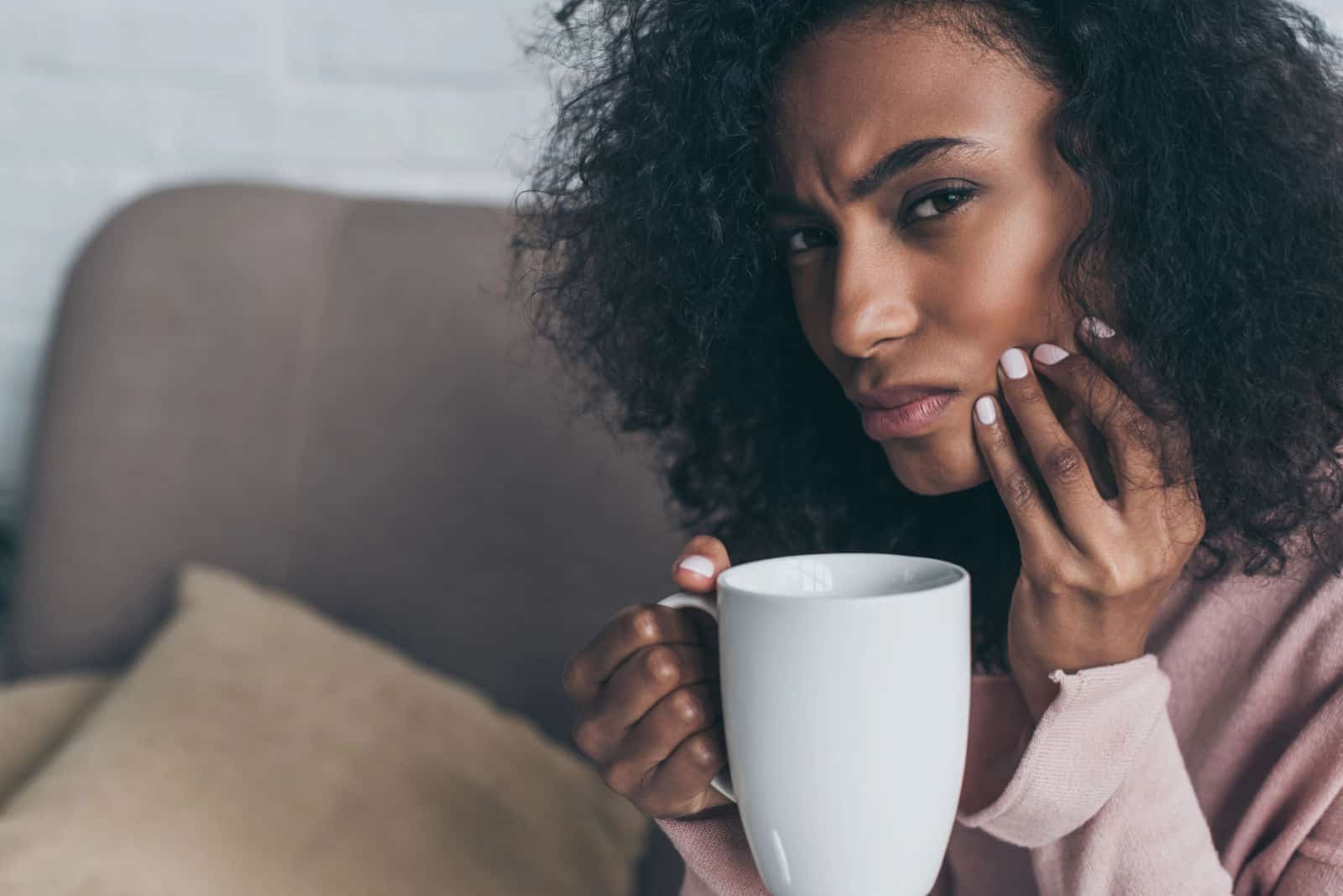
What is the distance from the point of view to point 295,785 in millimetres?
1003

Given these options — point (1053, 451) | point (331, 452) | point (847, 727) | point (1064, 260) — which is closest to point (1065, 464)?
point (1053, 451)

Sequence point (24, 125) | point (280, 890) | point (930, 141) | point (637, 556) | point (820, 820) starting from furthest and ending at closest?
point (24, 125) → point (637, 556) → point (280, 890) → point (930, 141) → point (820, 820)

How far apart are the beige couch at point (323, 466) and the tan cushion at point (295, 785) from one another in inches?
1.3

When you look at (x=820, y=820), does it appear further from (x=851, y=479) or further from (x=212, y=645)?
(x=212, y=645)

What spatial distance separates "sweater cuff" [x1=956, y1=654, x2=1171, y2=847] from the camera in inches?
26.0

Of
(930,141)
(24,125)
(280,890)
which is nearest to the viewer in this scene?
(930,141)

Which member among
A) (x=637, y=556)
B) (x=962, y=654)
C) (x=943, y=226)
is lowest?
(x=637, y=556)

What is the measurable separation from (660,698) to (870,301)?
0.81 ft

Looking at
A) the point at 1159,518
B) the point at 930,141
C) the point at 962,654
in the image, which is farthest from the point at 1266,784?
the point at 930,141

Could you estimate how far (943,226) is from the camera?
70 cm

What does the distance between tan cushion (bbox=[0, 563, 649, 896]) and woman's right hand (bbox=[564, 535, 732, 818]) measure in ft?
1.22

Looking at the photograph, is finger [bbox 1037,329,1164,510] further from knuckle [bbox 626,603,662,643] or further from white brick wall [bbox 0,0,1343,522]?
white brick wall [bbox 0,0,1343,522]

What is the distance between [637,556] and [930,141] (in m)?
0.65

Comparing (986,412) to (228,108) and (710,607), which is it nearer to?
(710,607)
